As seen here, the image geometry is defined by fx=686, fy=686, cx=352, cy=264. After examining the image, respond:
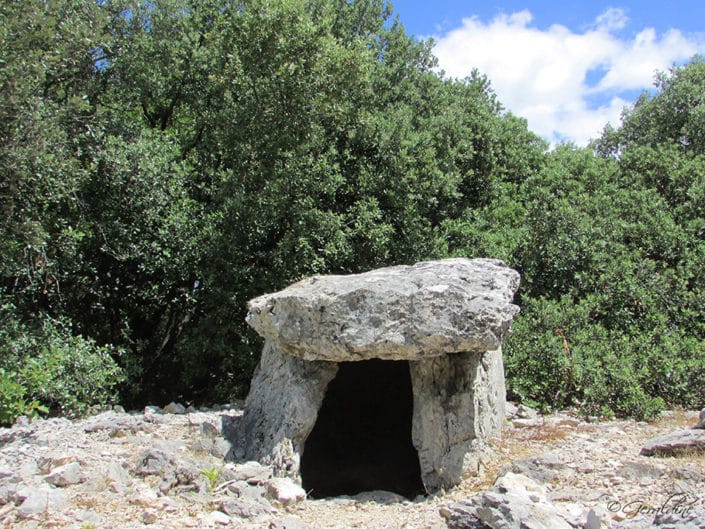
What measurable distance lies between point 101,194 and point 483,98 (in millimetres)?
8598

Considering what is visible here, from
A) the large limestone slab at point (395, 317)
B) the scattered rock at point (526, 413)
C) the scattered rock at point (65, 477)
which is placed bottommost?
the scattered rock at point (65, 477)

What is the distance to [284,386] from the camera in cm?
766

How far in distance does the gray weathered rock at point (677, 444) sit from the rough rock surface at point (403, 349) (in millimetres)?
1685

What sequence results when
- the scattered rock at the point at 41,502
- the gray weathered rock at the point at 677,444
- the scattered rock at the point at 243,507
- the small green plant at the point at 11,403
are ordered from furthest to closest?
the small green plant at the point at 11,403
the gray weathered rock at the point at 677,444
the scattered rock at the point at 243,507
the scattered rock at the point at 41,502

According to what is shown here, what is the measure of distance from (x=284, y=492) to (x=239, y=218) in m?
5.29

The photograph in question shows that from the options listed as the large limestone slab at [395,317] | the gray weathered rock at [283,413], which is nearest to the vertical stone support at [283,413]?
the gray weathered rock at [283,413]

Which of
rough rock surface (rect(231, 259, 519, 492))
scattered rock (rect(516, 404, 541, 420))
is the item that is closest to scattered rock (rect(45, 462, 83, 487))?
rough rock surface (rect(231, 259, 519, 492))

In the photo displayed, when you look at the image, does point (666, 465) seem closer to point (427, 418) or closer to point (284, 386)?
point (427, 418)

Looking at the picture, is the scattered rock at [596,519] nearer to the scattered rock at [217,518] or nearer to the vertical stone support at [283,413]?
the scattered rock at [217,518]

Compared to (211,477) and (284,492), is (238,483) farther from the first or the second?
(284,492)

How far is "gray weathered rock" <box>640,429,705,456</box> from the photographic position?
6742mm

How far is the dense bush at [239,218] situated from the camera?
30.9 feet

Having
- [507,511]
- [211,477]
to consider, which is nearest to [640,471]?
[507,511]

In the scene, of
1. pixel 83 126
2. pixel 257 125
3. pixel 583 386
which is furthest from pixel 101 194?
pixel 583 386
